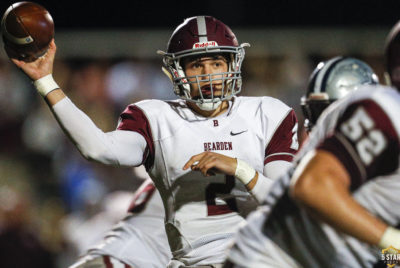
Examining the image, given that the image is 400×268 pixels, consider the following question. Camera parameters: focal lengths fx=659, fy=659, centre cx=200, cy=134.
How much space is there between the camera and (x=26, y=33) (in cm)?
294

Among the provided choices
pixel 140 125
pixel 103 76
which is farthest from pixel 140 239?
pixel 103 76

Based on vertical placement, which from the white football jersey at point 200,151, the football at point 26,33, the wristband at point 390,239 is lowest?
the white football jersey at point 200,151

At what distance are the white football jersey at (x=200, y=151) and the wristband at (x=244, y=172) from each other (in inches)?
8.1

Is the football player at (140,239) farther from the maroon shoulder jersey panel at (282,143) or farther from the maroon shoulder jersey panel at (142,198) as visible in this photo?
the maroon shoulder jersey panel at (282,143)

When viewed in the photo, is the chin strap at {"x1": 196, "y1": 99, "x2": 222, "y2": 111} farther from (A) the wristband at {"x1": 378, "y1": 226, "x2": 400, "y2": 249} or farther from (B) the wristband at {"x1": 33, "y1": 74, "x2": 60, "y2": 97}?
(A) the wristband at {"x1": 378, "y1": 226, "x2": 400, "y2": 249}

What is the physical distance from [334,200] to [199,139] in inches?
53.0

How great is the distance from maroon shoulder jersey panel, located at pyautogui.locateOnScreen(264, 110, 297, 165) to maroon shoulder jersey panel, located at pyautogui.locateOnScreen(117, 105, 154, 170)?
55 centimetres

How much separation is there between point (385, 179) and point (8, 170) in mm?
A: 6201

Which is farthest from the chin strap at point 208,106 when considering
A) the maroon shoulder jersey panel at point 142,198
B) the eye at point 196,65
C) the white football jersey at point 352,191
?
the white football jersey at point 352,191

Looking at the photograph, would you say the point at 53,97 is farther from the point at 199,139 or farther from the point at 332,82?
the point at 332,82

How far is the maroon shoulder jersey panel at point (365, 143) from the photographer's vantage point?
6.05 ft

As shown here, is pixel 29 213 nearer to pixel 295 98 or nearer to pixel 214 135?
pixel 295 98

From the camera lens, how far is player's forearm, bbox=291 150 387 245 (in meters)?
1.82

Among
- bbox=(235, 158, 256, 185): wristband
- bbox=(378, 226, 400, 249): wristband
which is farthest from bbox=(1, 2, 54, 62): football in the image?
bbox=(378, 226, 400, 249): wristband
